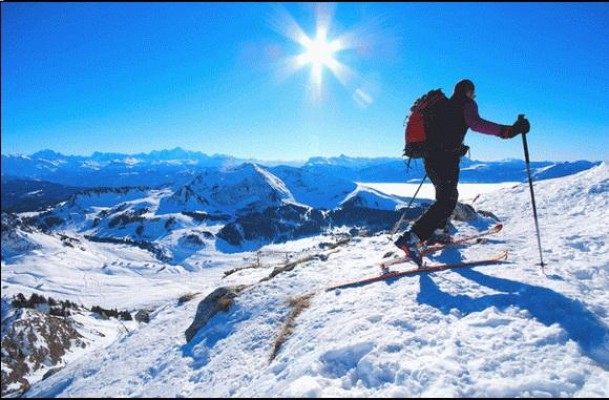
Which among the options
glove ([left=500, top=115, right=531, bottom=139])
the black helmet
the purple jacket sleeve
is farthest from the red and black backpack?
glove ([left=500, top=115, right=531, bottom=139])

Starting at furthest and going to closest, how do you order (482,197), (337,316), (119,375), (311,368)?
(482,197)
(119,375)
(337,316)
(311,368)

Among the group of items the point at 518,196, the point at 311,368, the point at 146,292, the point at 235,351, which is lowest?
the point at 146,292

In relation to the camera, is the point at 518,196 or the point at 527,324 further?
the point at 518,196

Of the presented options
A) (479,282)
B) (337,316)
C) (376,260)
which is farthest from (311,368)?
(376,260)

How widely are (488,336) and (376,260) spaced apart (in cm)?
697

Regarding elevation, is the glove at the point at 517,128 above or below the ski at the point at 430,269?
above

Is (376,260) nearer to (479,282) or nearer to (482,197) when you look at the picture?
(479,282)

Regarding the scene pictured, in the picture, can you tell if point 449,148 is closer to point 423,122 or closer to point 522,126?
point 423,122

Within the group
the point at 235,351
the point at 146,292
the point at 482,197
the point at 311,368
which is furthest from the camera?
the point at 146,292

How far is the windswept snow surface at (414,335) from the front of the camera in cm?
566

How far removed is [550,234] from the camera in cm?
1294

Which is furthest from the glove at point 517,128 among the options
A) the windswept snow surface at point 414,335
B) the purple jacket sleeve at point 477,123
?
the windswept snow surface at point 414,335

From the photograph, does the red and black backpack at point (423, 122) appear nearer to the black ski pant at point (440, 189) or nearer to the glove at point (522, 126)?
the black ski pant at point (440, 189)

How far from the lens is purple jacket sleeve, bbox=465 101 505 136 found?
9.09 meters
